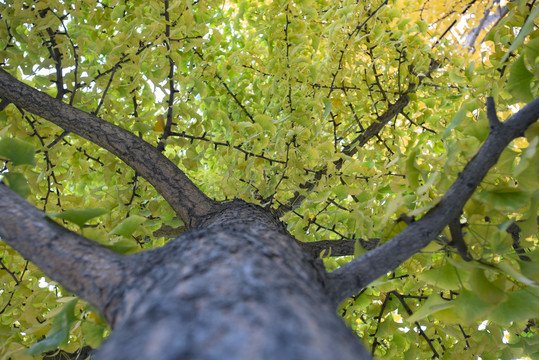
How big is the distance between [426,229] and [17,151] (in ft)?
2.69

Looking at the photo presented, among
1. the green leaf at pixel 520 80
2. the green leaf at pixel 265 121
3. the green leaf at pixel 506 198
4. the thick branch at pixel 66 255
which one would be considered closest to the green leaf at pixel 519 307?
the green leaf at pixel 506 198

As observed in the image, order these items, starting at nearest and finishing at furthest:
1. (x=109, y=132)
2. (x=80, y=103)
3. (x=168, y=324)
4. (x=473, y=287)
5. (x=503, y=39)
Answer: (x=168, y=324), (x=473, y=287), (x=503, y=39), (x=109, y=132), (x=80, y=103)

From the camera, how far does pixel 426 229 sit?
0.71 metres

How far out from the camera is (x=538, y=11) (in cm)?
82

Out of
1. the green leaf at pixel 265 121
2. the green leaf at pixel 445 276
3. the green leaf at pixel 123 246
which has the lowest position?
the green leaf at pixel 445 276

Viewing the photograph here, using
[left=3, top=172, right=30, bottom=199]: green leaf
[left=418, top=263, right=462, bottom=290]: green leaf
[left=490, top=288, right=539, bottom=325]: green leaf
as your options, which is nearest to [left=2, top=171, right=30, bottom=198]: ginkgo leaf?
[left=3, top=172, right=30, bottom=199]: green leaf

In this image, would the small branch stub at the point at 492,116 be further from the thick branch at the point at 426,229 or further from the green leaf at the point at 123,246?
the green leaf at the point at 123,246

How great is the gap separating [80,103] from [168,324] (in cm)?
142

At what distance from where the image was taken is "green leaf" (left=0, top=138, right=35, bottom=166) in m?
0.78

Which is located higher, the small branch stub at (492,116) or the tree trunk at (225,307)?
the small branch stub at (492,116)

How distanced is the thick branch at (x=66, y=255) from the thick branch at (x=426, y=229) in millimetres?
366

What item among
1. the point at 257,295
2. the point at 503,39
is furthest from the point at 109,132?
the point at 503,39

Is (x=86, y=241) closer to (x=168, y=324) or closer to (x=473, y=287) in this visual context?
(x=168, y=324)

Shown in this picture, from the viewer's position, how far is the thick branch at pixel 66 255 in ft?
1.98
